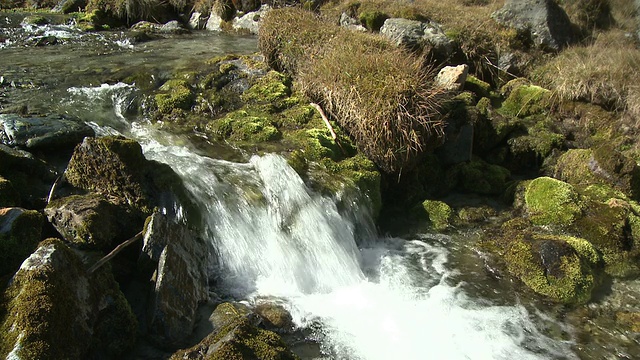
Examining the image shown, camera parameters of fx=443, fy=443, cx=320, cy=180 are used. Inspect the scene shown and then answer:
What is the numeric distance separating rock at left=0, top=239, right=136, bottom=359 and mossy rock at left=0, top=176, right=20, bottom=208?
6.17ft

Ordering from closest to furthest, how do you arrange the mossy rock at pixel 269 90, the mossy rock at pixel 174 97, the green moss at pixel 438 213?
the green moss at pixel 438 213 → the mossy rock at pixel 174 97 → the mossy rock at pixel 269 90

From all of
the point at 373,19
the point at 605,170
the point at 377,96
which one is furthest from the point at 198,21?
the point at 605,170

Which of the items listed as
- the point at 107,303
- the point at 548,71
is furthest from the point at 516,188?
the point at 107,303

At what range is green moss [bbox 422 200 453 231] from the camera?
907 cm

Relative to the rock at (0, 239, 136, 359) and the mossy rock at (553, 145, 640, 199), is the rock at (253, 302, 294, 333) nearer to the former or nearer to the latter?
the rock at (0, 239, 136, 359)

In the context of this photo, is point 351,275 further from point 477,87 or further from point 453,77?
point 477,87

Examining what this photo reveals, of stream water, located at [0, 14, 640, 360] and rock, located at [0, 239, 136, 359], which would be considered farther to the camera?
stream water, located at [0, 14, 640, 360]

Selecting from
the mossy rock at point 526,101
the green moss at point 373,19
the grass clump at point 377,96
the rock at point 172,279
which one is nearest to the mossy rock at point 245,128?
the grass clump at point 377,96

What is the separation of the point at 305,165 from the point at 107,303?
15.2ft

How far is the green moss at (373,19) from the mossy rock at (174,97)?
25.5 feet

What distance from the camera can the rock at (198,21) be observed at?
22.1 meters

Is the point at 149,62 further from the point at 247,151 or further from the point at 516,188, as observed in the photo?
the point at 516,188

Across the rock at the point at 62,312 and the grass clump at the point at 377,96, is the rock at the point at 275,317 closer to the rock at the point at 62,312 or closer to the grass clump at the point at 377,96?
the rock at the point at 62,312

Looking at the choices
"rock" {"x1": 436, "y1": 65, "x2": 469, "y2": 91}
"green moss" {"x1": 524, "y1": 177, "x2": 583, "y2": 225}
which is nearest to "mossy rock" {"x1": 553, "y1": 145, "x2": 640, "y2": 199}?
"green moss" {"x1": 524, "y1": 177, "x2": 583, "y2": 225}
